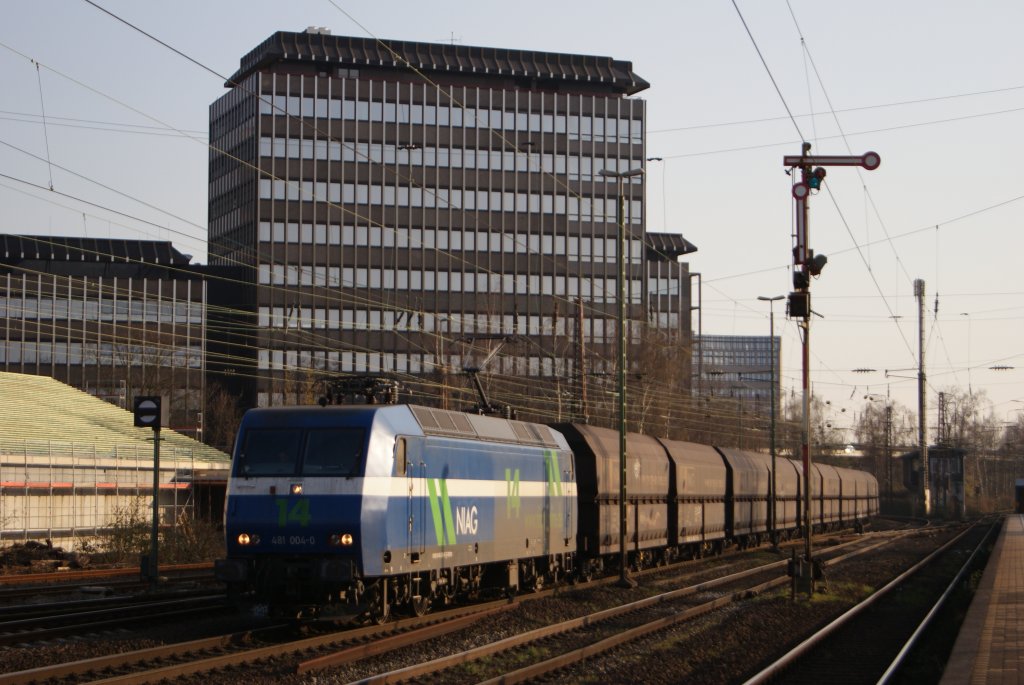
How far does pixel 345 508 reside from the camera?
19.4m

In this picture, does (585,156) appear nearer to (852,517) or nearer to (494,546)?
(852,517)

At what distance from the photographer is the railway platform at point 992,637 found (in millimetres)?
16078

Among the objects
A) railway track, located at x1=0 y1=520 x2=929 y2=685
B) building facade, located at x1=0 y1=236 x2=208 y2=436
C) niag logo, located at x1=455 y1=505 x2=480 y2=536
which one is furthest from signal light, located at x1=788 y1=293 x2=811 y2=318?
building facade, located at x1=0 y1=236 x2=208 y2=436

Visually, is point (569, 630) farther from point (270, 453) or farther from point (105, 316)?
point (105, 316)

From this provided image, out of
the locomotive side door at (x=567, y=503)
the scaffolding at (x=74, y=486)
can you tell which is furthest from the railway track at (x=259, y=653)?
the scaffolding at (x=74, y=486)

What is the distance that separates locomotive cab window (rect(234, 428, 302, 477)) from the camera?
20.0m

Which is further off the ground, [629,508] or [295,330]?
[295,330]

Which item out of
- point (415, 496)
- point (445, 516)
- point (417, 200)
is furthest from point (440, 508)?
point (417, 200)

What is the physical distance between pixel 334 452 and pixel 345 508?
92cm

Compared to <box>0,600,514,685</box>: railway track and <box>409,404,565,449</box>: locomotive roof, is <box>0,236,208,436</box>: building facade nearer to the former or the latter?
<box>409,404,565,449</box>: locomotive roof

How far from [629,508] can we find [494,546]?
388 inches

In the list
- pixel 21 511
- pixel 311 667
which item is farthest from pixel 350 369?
pixel 311 667

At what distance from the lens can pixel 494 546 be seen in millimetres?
24953

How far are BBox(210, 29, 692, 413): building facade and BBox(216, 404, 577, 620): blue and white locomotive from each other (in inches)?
3280
